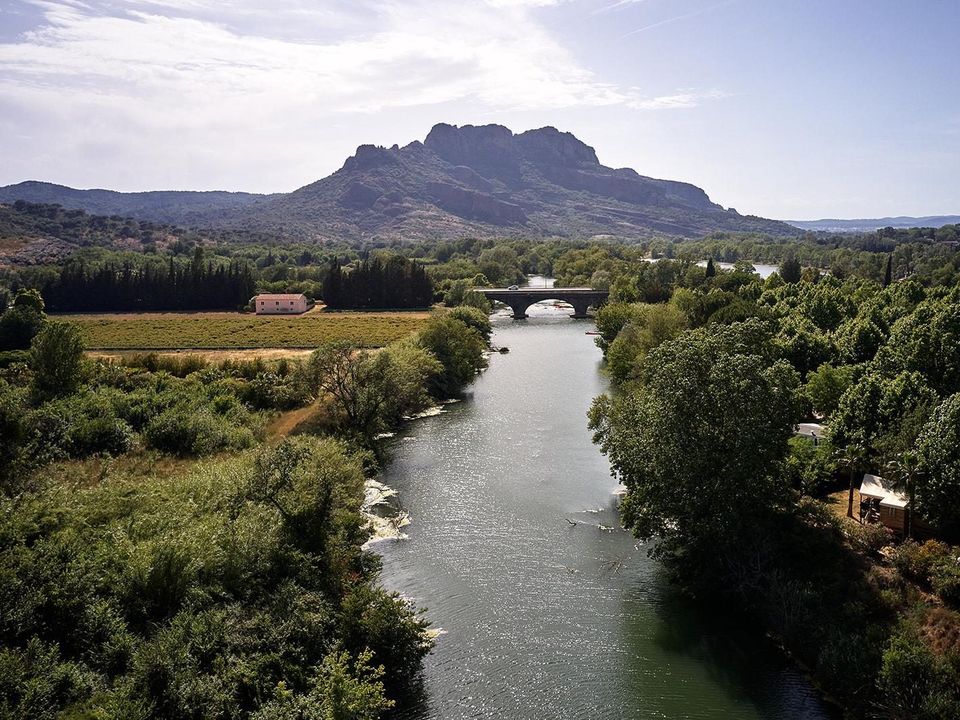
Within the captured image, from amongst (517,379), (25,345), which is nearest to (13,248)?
(25,345)

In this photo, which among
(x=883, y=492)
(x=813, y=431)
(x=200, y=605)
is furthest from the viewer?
(x=813, y=431)

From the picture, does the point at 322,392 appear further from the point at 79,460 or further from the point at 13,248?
the point at 13,248

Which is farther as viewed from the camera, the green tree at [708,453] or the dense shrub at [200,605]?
the green tree at [708,453]

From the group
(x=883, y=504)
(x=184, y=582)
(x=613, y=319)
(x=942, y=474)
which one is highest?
(x=613, y=319)

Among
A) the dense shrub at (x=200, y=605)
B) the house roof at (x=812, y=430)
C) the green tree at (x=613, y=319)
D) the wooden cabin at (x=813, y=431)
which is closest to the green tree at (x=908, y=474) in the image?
the wooden cabin at (x=813, y=431)

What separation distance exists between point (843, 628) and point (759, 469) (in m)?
6.31

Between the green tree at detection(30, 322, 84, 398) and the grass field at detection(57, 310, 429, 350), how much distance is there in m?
33.5

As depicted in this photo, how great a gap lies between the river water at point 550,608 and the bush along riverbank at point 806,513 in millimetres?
1731

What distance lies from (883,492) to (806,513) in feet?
13.2

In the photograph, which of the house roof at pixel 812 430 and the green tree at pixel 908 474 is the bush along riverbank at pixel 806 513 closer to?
the green tree at pixel 908 474

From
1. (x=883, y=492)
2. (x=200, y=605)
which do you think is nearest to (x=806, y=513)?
(x=883, y=492)

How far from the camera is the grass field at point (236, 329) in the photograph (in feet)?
293

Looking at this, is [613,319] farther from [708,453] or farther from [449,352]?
[708,453]

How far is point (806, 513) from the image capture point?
106ft
